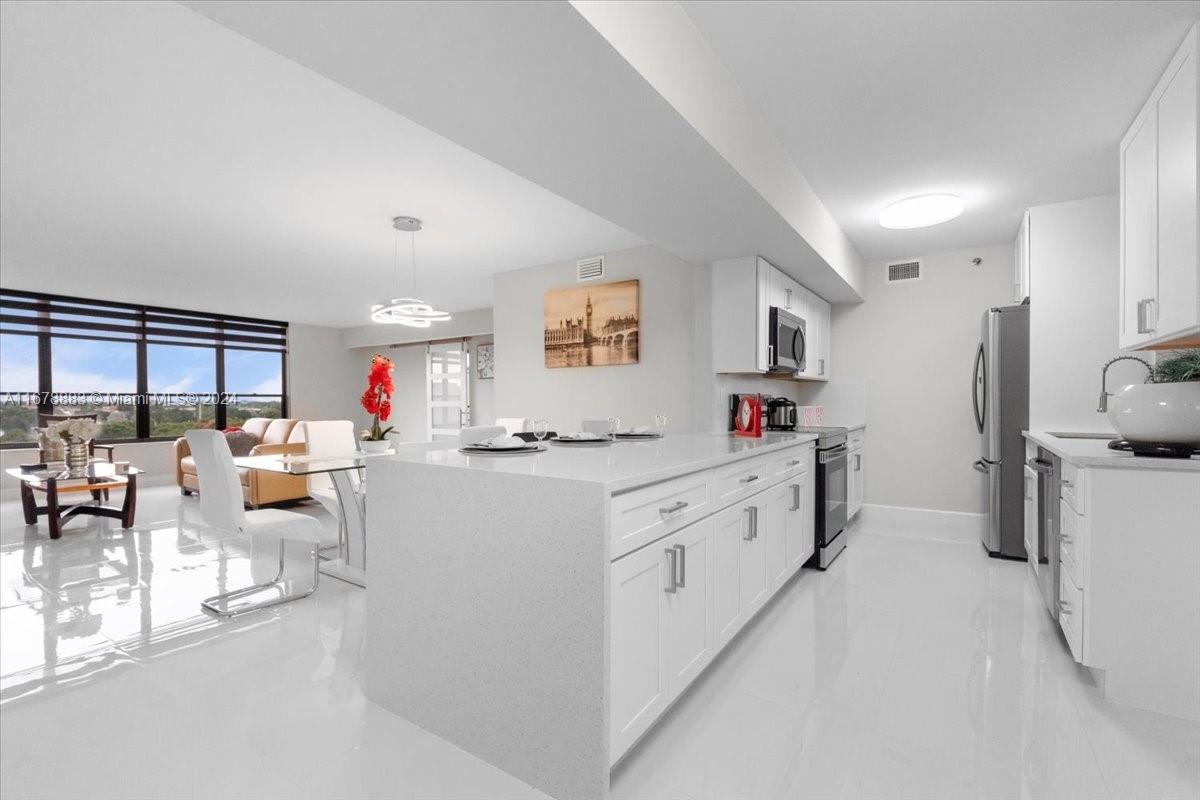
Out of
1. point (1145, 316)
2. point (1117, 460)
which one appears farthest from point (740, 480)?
point (1145, 316)

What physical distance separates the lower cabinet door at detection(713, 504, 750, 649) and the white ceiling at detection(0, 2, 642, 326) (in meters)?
2.29

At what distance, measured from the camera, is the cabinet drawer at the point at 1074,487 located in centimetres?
208

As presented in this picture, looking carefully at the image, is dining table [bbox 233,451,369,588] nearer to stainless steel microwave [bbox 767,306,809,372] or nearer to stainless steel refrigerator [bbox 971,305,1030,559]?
stainless steel microwave [bbox 767,306,809,372]

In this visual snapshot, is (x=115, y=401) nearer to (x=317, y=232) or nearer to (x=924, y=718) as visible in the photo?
(x=317, y=232)

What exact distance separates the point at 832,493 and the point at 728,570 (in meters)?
1.74

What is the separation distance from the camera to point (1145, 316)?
86.0 inches

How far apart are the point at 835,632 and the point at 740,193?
211cm

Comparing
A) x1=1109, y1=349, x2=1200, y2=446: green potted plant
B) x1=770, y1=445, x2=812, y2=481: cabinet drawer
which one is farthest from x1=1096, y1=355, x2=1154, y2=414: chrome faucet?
x1=770, y1=445, x2=812, y2=481: cabinet drawer

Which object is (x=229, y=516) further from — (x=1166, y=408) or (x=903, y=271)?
(x=903, y=271)

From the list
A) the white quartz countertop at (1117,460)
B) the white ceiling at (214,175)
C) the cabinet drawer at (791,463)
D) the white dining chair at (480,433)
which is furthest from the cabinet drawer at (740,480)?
the white ceiling at (214,175)

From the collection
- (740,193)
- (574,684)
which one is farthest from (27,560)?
(740,193)

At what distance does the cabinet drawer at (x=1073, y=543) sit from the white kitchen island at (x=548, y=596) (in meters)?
1.31

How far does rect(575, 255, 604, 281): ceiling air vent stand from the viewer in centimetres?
486

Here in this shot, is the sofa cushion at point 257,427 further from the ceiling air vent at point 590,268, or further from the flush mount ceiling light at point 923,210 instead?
the flush mount ceiling light at point 923,210
